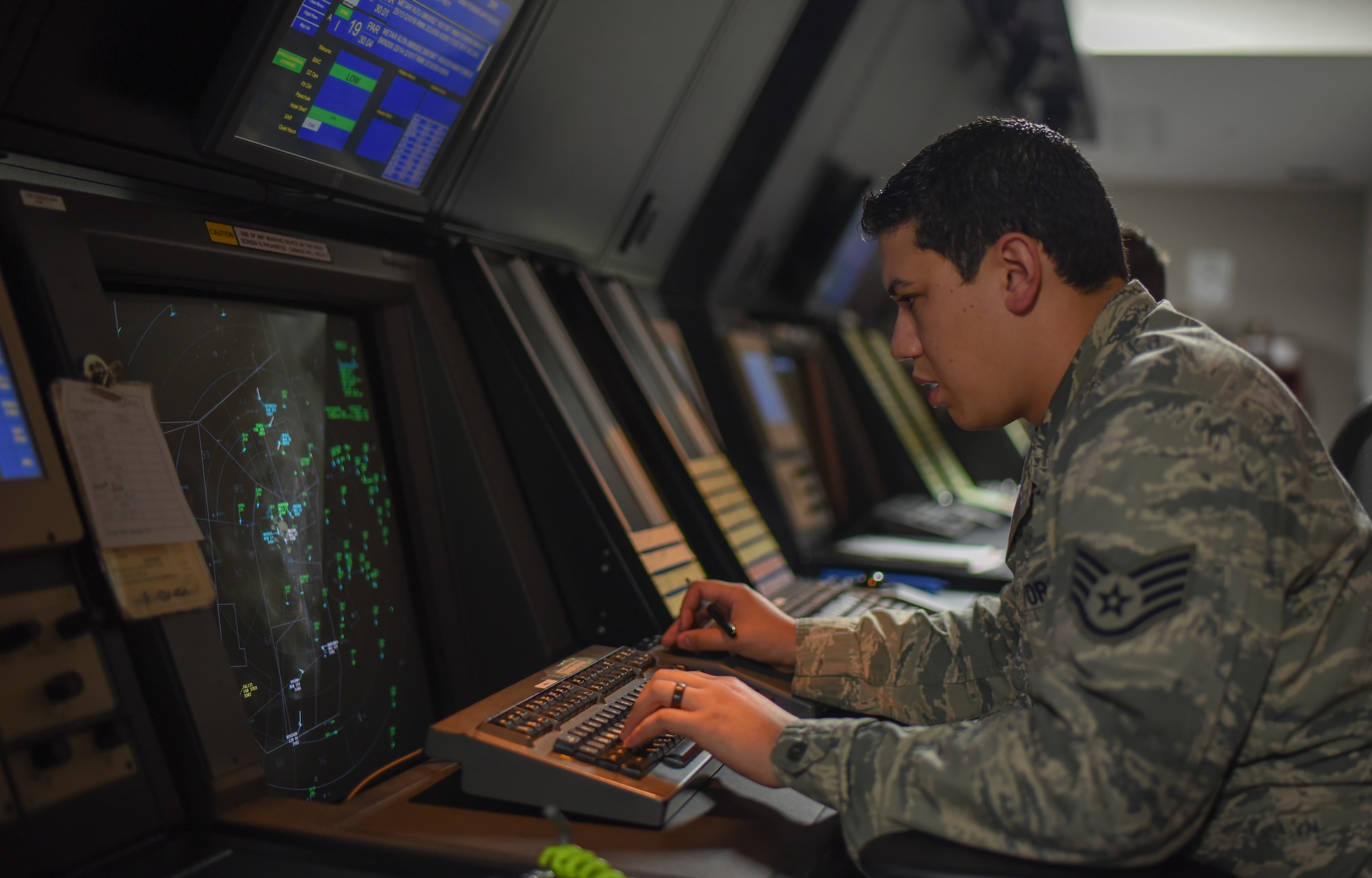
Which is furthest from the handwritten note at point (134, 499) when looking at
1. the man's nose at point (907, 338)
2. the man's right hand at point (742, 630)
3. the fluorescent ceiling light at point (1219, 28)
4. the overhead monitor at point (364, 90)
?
the fluorescent ceiling light at point (1219, 28)

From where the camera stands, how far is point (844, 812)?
2.68ft

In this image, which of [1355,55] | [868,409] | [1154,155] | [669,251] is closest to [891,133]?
[868,409]

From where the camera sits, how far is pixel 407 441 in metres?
1.37

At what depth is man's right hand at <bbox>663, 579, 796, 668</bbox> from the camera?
1232mm

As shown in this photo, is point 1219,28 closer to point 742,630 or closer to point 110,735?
point 742,630

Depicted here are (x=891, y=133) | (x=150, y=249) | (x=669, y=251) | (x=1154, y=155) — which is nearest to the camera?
(x=150, y=249)

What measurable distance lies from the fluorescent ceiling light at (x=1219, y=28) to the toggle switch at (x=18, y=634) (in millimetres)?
5583

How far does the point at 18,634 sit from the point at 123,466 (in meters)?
0.19

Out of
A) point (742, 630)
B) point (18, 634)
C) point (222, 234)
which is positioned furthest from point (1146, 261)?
point (18, 634)

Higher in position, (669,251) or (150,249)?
(669,251)

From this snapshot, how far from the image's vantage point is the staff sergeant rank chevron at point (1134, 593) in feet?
2.34

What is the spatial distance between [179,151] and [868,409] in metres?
2.49

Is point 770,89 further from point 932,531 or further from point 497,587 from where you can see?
point 497,587

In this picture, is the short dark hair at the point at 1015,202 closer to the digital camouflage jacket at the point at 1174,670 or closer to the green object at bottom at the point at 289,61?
the digital camouflage jacket at the point at 1174,670
